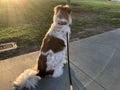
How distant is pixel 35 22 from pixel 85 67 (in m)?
2.88

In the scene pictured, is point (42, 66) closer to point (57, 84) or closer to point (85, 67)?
point (57, 84)

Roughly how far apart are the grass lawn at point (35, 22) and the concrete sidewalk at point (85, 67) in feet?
1.44

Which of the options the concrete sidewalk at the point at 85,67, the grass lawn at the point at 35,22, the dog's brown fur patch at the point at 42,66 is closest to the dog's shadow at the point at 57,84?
the concrete sidewalk at the point at 85,67

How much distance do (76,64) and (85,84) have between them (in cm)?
60

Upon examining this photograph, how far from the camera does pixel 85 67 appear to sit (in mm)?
3484

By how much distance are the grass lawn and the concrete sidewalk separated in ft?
1.44

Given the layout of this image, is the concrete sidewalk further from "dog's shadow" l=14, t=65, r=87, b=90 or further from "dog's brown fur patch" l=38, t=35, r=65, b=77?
"dog's brown fur patch" l=38, t=35, r=65, b=77

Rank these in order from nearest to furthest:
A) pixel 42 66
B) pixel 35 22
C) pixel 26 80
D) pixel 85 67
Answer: pixel 26 80 < pixel 42 66 < pixel 85 67 < pixel 35 22

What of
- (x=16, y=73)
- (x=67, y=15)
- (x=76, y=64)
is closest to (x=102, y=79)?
(x=76, y=64)

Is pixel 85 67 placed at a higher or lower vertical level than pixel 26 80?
lower

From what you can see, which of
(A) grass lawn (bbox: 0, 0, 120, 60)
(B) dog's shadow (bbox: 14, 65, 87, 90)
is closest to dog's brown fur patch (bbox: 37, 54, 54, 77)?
(B) dog's shadow (bbox: 14, 65, 87, 90)

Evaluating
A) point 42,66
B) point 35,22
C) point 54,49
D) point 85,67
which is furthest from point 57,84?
point 35,22

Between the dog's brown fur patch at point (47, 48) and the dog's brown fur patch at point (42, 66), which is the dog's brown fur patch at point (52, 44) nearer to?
the dog's brown fur patch at point (47, 48)

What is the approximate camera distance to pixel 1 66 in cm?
346
